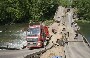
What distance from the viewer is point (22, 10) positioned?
76750 mm

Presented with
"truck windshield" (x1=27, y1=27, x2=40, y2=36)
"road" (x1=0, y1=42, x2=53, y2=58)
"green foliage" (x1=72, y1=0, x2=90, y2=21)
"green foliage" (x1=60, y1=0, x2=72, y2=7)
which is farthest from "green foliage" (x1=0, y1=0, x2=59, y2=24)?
"road" (x1=0, y1=42, x2=53, y2=58)

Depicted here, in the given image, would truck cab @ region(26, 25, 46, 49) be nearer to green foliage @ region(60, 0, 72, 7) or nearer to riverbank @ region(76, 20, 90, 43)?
riverbank @ region(76, 20, 90, 43)

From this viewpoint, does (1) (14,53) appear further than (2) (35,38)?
No

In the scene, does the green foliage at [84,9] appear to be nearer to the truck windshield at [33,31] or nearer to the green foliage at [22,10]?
the green foliage at [22,10]

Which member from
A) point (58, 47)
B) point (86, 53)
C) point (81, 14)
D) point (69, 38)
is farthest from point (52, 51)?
point (81, 14)

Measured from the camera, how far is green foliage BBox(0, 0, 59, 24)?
246 feet

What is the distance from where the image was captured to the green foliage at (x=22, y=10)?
7494 cm

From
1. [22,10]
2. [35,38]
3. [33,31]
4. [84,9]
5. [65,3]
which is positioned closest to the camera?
[35,38]

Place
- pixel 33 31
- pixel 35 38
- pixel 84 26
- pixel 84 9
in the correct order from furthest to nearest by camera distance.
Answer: pixel 84 9, pixel 84 26, pixel 33 31, pixel 35 38

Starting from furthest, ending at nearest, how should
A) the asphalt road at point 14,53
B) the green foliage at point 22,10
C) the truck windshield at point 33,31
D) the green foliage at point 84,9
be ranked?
the green foliage at point 84,9, the green foliage at point 22,10, the truck windshield at point 33,31, the asphalt road at point 14,53

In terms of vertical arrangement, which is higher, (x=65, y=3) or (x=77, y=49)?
(x=65, y=3)

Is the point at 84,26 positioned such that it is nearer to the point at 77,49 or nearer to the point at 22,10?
the point at 22,10

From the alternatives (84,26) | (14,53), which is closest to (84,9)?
(84,26)

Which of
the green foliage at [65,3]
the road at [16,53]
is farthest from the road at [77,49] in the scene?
the green foliage at [65,3]
